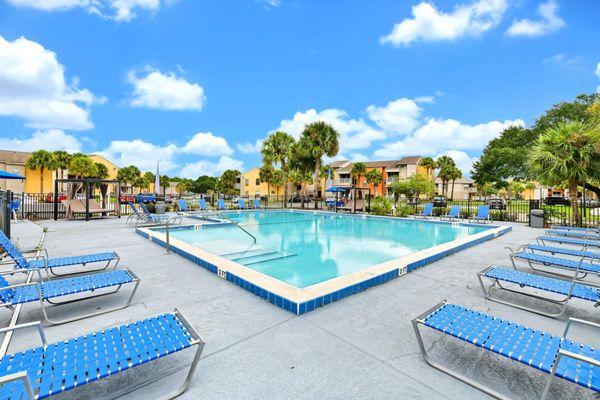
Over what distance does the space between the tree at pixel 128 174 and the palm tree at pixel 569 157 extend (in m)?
59.1

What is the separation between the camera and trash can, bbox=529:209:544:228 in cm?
1266

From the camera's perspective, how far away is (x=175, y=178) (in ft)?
→ 317

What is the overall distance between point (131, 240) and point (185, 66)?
67.5 feet

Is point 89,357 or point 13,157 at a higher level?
point 13,157

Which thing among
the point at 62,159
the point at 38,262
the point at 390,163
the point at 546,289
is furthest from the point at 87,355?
the point at 390,163

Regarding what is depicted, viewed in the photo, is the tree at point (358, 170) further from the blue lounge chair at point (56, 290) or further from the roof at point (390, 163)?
the blue lounge chair at point (56, 290)

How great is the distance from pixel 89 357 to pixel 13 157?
59.7 metres

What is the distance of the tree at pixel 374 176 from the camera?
170 ft

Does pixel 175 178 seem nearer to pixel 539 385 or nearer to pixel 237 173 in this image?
pixel 237 173

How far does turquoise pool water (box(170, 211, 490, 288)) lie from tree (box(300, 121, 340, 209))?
13311 mm

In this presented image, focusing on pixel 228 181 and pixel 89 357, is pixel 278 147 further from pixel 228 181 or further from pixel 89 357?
pixel 228 181

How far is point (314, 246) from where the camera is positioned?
370 inches

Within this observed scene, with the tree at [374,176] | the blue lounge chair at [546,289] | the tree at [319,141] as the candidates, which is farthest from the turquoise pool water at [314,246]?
the tree at [374,176]

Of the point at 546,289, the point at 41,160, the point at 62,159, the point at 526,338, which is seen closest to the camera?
the point at 526,338
